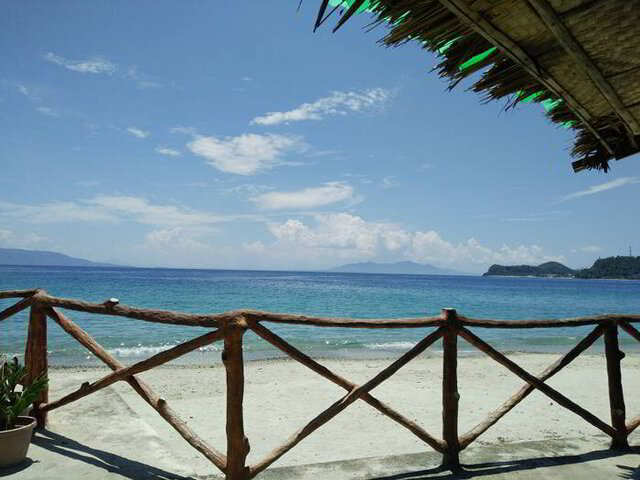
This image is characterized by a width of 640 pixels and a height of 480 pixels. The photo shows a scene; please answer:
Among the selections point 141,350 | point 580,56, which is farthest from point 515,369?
point 141,350

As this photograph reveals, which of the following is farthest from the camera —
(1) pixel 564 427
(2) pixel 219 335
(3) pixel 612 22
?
(1) pixel 564 427

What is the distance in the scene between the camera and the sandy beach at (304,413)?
4.54 m

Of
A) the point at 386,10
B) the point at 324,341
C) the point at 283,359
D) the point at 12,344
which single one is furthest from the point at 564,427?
the point at 12,344

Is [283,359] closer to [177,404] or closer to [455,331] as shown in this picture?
[177,404]

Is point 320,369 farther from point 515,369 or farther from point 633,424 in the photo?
point 633,424

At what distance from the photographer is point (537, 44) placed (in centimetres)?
295

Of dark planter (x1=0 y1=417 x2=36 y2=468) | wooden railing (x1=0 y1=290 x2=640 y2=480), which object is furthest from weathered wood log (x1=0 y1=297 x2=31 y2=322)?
dark planter (x1=0 y1=417 x2=36 y2=468)

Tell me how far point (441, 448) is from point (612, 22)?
355 cm

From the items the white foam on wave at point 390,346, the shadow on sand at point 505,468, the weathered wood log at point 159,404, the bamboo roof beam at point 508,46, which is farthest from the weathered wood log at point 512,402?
the white foam on wave at point 390,346

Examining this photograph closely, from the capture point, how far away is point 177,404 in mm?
8180

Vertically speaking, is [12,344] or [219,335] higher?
[219,335]

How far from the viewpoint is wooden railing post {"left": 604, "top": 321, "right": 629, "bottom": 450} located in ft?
15.3

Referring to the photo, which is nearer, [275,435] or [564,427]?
[275,435]

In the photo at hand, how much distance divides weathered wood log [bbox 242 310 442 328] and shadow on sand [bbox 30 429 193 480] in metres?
1.45
